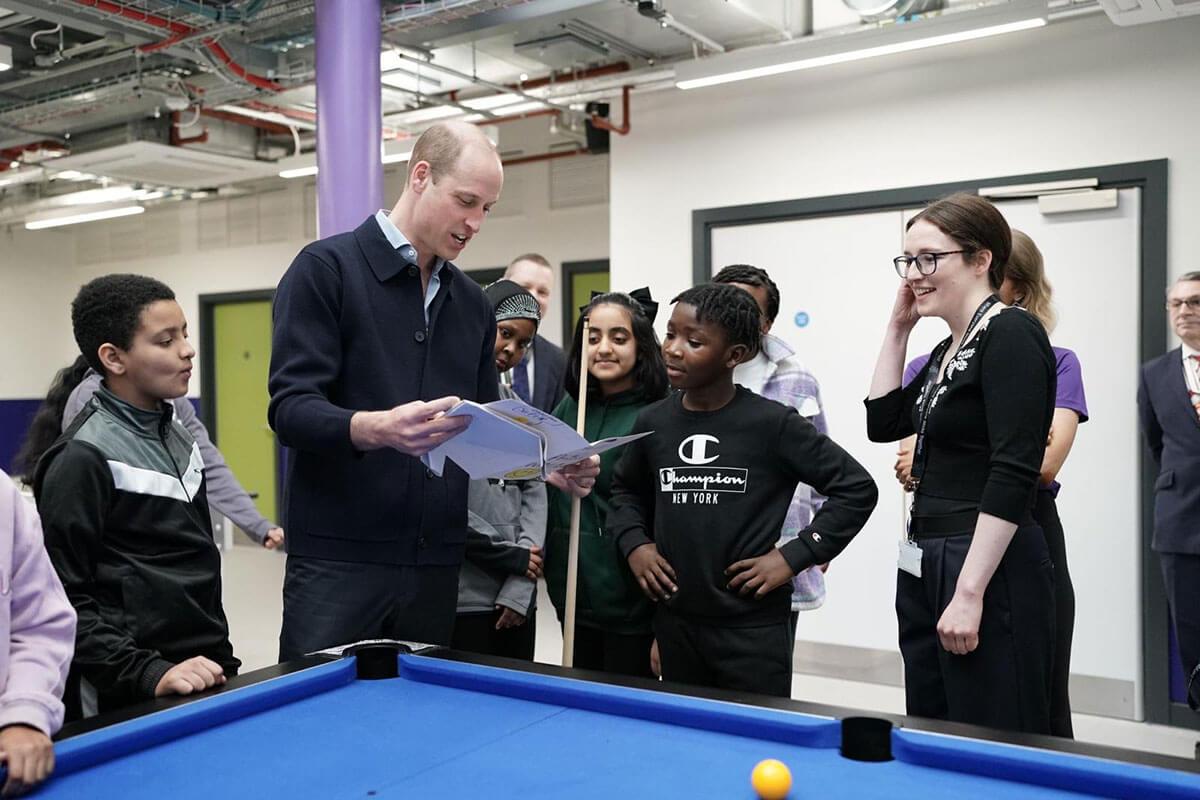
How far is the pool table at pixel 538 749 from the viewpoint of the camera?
3.96 ft

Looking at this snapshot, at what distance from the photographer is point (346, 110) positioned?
12.8ft

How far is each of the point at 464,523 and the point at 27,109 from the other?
4997 millimetres

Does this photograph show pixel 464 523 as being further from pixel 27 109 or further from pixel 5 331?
pixel 5 331

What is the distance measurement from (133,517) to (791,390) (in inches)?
64.9

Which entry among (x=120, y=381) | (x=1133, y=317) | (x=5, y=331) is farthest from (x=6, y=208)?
(x=1133, y=317)

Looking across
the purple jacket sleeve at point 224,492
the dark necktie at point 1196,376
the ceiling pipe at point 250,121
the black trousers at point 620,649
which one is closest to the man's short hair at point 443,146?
the black trousers at point 620,649

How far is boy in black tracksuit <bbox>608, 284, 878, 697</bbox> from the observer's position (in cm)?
216


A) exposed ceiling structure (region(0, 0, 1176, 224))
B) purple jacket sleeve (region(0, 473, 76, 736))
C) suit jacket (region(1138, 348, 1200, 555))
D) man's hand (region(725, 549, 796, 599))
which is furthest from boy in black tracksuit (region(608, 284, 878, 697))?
exposed ceiling structure (region(0, 0, 1176, 224))

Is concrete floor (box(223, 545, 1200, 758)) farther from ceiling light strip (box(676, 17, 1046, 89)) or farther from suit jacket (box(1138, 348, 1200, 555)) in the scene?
ceiling light strip (box(676, 17, 1046, 89))

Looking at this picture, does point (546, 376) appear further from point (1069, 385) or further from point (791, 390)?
point (1069, 385)

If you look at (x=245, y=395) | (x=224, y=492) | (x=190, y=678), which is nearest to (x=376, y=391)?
(x=190, y=678)

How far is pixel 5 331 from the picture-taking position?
939cm

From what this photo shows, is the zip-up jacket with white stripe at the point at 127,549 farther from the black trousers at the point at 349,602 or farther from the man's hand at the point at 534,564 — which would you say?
the man's hand at the point at 534,564

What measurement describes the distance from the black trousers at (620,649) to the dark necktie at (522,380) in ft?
3.11
